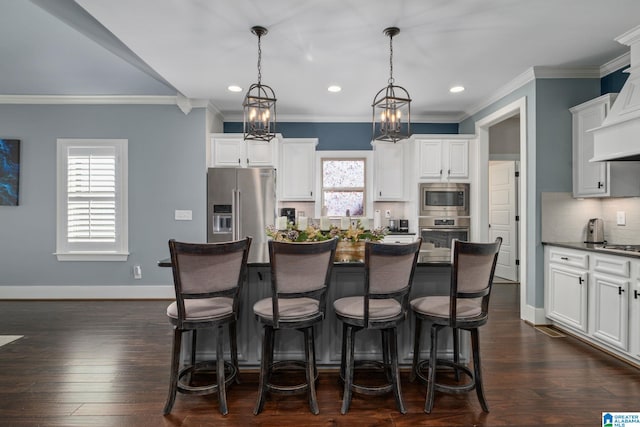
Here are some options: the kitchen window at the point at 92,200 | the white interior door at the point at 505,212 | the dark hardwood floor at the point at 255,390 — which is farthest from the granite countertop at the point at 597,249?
the kitchen window at the point at 92,200

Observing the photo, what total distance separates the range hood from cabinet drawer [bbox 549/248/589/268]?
2.93ft

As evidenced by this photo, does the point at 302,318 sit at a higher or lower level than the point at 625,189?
lower

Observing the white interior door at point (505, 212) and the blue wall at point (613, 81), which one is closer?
the blue wall at point (613, 81)

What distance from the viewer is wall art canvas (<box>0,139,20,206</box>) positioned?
477 cm

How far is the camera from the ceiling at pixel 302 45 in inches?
104

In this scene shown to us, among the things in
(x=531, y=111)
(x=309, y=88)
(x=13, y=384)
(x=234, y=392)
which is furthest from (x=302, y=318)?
(x=531, y=111)

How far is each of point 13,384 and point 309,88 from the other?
389 centimetres

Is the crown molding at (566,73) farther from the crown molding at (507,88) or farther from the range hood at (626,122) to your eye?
the range hood at (626,122)

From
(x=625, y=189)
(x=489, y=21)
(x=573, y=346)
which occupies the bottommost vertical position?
(x=573, y=346)

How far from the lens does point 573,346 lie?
125 inches

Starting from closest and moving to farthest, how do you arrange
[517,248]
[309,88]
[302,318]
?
[302,318]
[309,88]
[517,248]

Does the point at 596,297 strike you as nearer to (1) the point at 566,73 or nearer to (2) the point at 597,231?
(2) the point at 597,231

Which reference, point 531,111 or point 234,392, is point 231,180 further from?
point 531,111

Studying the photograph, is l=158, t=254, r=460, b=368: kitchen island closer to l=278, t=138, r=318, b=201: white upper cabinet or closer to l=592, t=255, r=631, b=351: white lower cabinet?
l=592, t=255, r=631, b=351: white lower cabinet
